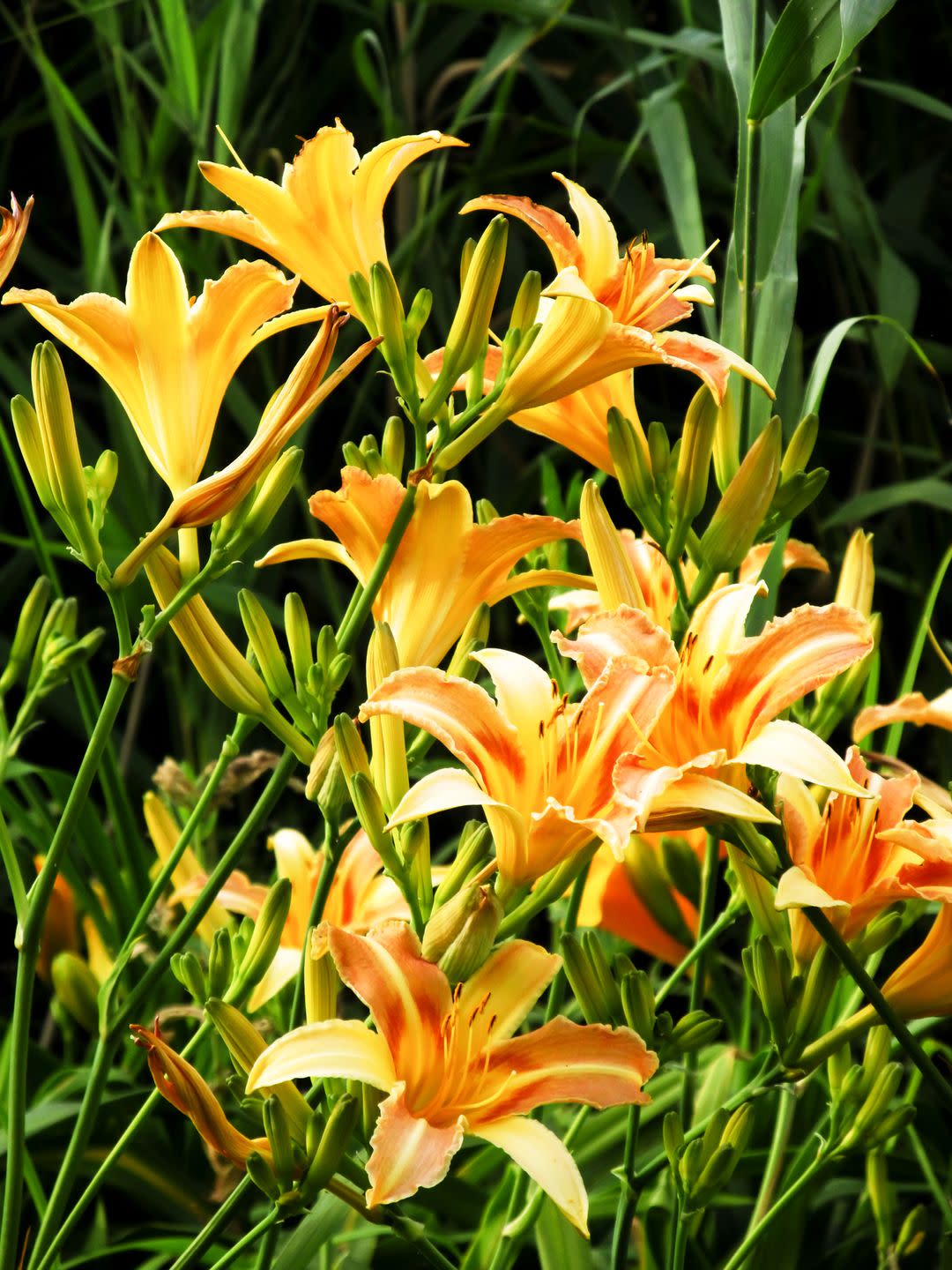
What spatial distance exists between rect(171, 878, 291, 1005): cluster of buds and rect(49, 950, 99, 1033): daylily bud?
236mm

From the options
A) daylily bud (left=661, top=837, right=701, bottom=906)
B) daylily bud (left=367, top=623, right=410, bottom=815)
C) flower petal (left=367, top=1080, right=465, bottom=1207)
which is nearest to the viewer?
flower petal (left=367, top=1080, right=465, bottom=1207)

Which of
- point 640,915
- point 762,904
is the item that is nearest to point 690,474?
point 762,904

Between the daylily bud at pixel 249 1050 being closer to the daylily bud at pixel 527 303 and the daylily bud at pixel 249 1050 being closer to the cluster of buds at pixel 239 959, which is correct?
the cluster of buds at pixel 239 959

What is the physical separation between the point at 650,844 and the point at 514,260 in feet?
1.67

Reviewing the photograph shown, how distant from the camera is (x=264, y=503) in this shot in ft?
1.25

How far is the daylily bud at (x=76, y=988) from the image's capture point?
24.5 inches

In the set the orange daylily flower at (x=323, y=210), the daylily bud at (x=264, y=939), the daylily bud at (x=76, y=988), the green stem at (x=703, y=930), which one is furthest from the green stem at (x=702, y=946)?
the daylily bud at (x=76, y=988)

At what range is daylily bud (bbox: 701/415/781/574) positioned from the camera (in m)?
0.40

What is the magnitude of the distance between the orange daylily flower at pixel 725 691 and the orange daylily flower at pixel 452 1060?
52 millimetres

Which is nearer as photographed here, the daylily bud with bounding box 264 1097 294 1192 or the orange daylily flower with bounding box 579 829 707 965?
the daylily bud with bounding box 264 1097 294 1192

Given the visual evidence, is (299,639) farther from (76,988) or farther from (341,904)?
(76,988)

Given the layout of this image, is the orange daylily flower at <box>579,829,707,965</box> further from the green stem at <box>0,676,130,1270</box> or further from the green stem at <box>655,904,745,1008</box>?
the green stem at <box>0,676,130,1270</box>

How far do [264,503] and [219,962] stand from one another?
127 mm

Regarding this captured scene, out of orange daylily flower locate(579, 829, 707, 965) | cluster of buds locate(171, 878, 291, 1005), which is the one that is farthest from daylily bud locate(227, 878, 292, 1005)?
orange daylily flower locate(579, 829, 707, 965)
